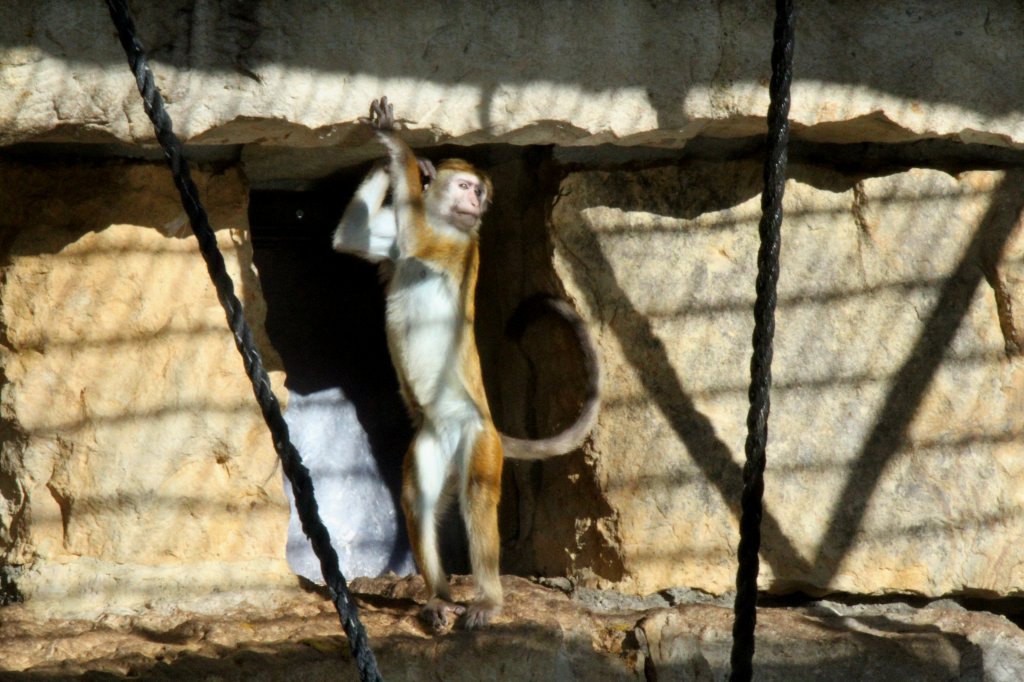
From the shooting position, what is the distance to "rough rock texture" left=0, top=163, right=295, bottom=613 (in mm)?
3855

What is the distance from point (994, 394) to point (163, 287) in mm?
2892

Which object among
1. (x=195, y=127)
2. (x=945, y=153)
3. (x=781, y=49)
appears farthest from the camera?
(x=945, y=153)

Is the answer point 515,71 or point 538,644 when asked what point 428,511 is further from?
point 515,71

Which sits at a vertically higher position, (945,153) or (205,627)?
(945,153)

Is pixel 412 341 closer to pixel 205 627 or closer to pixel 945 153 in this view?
pixel 205 627

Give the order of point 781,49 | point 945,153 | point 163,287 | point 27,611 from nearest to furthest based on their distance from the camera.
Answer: point 781,49 < point 27,611 < point 163,287 < point 945,153

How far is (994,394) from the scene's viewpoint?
4.29 meters

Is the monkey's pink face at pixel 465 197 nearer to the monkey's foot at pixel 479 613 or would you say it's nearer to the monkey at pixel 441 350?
the monkey at pixel 441 350

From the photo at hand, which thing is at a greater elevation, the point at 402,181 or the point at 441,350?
the point at 402,181

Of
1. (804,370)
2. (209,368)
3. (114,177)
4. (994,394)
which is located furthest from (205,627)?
(994,394)

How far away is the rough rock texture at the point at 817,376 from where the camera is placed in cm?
425

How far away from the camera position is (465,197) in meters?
4.46

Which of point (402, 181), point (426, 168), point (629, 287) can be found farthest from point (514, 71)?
point (629, 287)

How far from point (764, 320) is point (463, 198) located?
81.9 inches
